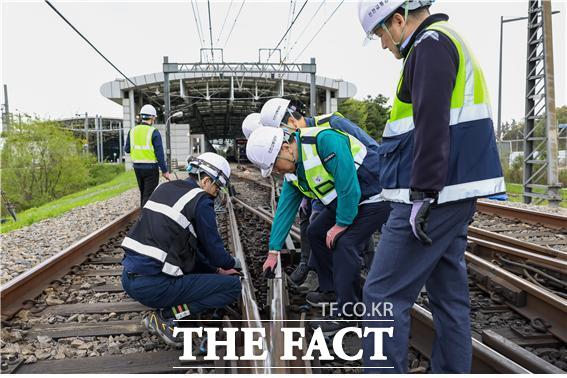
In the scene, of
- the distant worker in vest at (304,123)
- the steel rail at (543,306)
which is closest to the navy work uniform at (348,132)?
the distant worker in vest at (304,123)

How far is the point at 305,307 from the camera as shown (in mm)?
3576

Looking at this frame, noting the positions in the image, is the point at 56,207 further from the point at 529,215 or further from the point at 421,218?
the point at 421,218

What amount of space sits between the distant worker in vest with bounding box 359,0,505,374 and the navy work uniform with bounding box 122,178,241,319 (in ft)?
4.69

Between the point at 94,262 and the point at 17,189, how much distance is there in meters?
25.1

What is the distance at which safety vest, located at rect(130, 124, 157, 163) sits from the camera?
6.91 m

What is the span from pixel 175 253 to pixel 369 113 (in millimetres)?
48139

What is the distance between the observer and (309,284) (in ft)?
13.7

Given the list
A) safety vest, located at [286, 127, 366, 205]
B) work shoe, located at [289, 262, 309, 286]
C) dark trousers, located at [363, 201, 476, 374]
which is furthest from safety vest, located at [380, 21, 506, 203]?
work shoe, located at [289, 262, 309, 286]

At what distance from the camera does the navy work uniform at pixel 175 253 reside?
10.1 ft

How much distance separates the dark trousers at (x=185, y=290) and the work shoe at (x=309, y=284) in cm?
85

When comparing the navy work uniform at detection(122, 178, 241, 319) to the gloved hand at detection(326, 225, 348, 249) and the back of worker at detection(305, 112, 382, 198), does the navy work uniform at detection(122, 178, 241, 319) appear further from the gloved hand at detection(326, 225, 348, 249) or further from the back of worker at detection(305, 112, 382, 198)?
the back of worker at detection(305, 112, 382, 198)

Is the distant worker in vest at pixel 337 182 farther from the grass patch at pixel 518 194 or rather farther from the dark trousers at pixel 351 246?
the grass patch at pixel 518 194

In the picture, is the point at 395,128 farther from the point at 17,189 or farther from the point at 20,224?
the point at 17,189

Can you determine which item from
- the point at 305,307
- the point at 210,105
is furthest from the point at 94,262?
the point at 210,105
